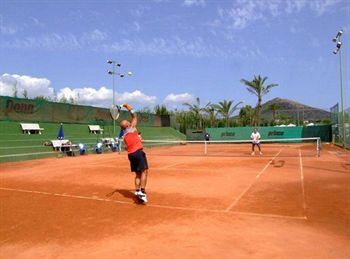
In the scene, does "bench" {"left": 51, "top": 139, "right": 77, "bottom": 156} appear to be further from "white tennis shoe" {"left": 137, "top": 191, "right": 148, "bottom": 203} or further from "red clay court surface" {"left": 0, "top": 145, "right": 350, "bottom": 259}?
"white tennis shoe" {"left": 137, "top": 191, "right": 148, "bottom": 203}

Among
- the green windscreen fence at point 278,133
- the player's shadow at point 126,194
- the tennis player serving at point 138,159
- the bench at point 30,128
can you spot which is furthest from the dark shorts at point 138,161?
the green windscreen fence at point 278,133

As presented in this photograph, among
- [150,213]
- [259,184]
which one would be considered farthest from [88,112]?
[150,213]

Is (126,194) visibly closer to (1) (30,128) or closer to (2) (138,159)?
(2) (138,159)

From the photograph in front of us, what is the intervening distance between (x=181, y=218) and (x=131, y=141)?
2.29 metres

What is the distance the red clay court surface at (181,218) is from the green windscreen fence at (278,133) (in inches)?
1225

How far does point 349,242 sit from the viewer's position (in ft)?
17.3

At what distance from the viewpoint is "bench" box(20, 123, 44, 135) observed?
25.6 meters

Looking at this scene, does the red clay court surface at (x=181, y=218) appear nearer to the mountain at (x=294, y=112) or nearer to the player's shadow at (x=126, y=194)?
the player's shadow at (x=126, y=194)

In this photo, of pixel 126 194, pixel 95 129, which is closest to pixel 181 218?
pixel 126 194

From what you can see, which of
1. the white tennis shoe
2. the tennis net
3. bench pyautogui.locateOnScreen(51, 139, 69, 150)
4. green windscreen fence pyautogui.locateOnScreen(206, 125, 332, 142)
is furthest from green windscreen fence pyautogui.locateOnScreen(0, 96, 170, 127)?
the white tennis shoe

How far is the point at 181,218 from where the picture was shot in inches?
267

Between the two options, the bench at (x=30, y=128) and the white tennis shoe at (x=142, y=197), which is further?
the bench at (x=30, y=128)

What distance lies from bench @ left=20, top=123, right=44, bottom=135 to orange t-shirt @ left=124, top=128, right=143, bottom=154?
63.7 feet

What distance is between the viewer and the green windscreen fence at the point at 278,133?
40.9 metres
